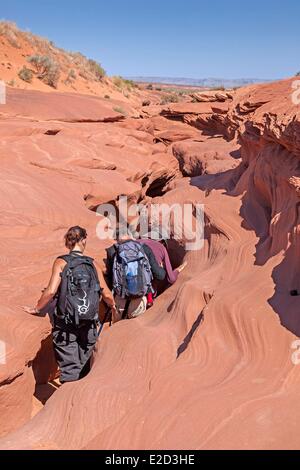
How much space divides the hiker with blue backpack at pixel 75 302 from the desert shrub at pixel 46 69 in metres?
25.3

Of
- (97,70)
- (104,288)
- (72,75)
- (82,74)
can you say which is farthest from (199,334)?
(97,70)

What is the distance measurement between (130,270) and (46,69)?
25732 mm

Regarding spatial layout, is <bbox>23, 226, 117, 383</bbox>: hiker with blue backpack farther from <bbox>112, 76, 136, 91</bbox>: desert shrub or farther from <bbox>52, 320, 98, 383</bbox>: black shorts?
<bbox>112, 76, 136, 91</bbox>: desert shrub

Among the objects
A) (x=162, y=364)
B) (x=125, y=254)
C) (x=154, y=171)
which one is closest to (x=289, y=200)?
(x=125, y=254)

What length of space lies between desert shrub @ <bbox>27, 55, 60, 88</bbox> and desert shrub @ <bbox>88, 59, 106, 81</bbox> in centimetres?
913

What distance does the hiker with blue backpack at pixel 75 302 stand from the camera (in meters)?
3.98

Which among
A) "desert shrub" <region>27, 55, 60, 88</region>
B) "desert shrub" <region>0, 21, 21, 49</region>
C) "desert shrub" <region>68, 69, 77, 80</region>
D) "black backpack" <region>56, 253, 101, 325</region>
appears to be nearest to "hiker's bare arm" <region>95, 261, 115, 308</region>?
"black backpack" <region>56, 253, 101, 325</region>

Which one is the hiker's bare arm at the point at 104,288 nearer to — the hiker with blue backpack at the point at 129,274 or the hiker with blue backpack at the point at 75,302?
the hiker with blue backpack at the point at 75,302

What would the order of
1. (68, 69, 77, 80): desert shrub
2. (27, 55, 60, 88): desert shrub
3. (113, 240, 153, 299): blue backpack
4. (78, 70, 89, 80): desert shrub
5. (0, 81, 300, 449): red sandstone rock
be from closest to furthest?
(0, 81, 300, 449): red sandstone rock → (113, 240, 153, 299): blue backpack → (27, 55, 60, 88): desert shrub → (68, 69, 77, 80): desert shrub → (78, 70, 89, 80): desert shrub

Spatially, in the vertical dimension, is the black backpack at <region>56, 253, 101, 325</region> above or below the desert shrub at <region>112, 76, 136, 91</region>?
below

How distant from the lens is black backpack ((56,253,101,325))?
396cm

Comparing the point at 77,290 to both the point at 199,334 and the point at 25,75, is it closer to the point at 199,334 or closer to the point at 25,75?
the point at 199,334

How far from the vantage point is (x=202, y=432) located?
2.81 m

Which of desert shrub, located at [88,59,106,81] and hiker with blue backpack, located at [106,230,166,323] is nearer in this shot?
hiker with blue backpack, located at [106,230,166,323]
